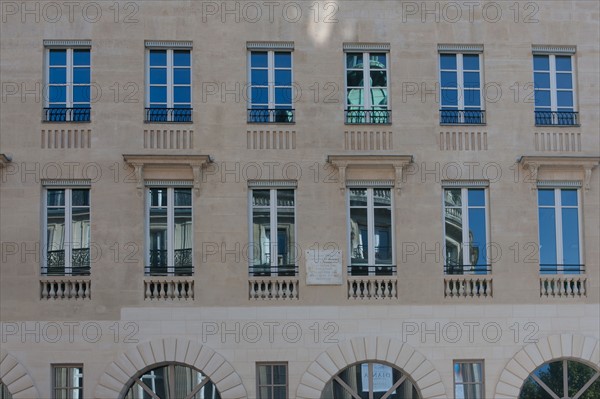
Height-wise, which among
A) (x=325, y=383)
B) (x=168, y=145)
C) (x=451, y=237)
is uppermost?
(x=168, y=145)

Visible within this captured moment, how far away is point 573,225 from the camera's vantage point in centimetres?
2286

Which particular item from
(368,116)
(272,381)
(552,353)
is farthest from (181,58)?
(552,353)

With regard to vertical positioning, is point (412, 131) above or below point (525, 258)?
above

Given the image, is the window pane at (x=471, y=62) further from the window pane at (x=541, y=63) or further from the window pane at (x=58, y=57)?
the window pane at (x=58, y=57)

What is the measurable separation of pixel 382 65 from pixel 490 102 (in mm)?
2500

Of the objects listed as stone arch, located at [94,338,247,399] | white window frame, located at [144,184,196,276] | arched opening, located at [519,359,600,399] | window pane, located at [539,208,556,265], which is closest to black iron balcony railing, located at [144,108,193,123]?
white window frame, located at [144,184,196,276]

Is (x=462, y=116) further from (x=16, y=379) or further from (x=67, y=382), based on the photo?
(x=16, y=379)

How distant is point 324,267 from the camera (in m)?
22.3

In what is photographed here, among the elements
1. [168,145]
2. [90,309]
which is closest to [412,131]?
[168,145]

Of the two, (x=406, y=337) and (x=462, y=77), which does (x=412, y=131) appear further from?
(x=406, y=337)

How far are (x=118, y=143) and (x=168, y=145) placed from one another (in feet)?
3.49

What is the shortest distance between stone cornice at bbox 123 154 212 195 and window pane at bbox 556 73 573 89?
792 centimetres

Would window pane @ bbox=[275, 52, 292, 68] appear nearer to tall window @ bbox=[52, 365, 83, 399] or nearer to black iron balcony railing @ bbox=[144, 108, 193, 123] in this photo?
black iron balcony railing @ bbox=[144, 108, 193, 123]

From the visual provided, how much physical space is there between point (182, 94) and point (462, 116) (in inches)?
242
